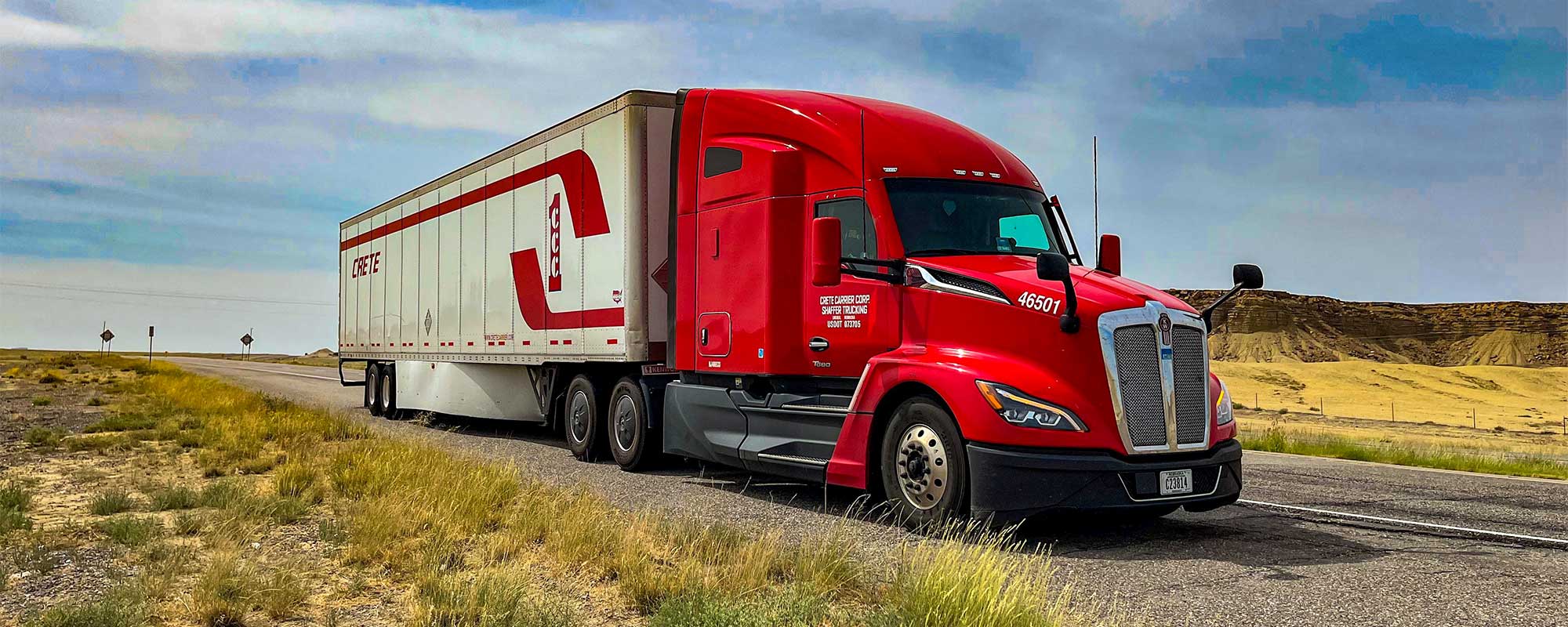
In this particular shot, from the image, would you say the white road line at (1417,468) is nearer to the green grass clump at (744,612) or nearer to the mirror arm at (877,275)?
the mirror arm at (877,275)

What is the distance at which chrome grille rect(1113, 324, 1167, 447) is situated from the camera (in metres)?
7.39

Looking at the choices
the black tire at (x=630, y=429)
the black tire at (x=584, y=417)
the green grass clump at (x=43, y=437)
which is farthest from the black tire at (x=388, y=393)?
the black tire at (x=630, y=429)

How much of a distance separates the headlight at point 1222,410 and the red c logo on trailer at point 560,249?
19.5 ft

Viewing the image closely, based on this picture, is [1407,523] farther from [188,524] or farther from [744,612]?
[188,524]

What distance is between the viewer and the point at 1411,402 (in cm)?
5222

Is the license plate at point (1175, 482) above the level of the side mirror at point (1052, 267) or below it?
below

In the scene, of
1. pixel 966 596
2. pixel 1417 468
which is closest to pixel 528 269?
pixel 966 596

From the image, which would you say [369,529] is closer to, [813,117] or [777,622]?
[777,622]

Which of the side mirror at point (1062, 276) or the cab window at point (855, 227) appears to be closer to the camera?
the side mirror at point (1062, 276)

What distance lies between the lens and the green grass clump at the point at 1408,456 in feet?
45.0

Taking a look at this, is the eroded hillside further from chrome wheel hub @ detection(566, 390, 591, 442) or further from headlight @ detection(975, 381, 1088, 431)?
headlight @ detection(975, 381, 1088, 431)

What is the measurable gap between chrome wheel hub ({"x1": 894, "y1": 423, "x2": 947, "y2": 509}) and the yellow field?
1466 centimetres

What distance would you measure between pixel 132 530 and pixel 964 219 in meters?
6.22

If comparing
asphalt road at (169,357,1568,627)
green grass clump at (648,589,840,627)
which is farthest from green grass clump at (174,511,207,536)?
green grass clump at (648,589,840,627)
